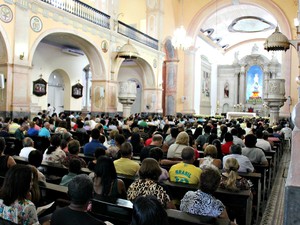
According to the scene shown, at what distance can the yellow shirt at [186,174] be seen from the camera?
3.51 m

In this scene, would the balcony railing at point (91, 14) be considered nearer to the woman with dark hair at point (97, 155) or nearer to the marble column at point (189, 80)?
the marble column at point (189, 80)

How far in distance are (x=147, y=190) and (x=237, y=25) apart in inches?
1000

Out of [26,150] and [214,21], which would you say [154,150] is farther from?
[214,21]

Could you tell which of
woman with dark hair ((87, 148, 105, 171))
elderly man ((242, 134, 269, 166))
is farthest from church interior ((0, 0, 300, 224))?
woman with dark hair ((87, 148, 105, 171))

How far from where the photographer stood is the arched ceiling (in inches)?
893

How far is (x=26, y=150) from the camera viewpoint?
488 centimetres

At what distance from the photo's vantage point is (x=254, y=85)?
28.8 metres

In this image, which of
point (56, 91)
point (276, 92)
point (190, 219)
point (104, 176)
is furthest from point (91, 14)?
point (190, 219)

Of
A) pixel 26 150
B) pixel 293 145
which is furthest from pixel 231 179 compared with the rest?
pixel 26 150

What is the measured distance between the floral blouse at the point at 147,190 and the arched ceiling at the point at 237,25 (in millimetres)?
20552

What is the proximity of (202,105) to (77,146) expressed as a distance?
74.3 ft

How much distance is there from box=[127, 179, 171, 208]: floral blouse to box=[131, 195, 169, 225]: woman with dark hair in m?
1.17

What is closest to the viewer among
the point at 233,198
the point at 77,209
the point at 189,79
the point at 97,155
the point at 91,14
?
the point at 77,209

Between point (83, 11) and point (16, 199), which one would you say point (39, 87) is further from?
point (16, 199)
